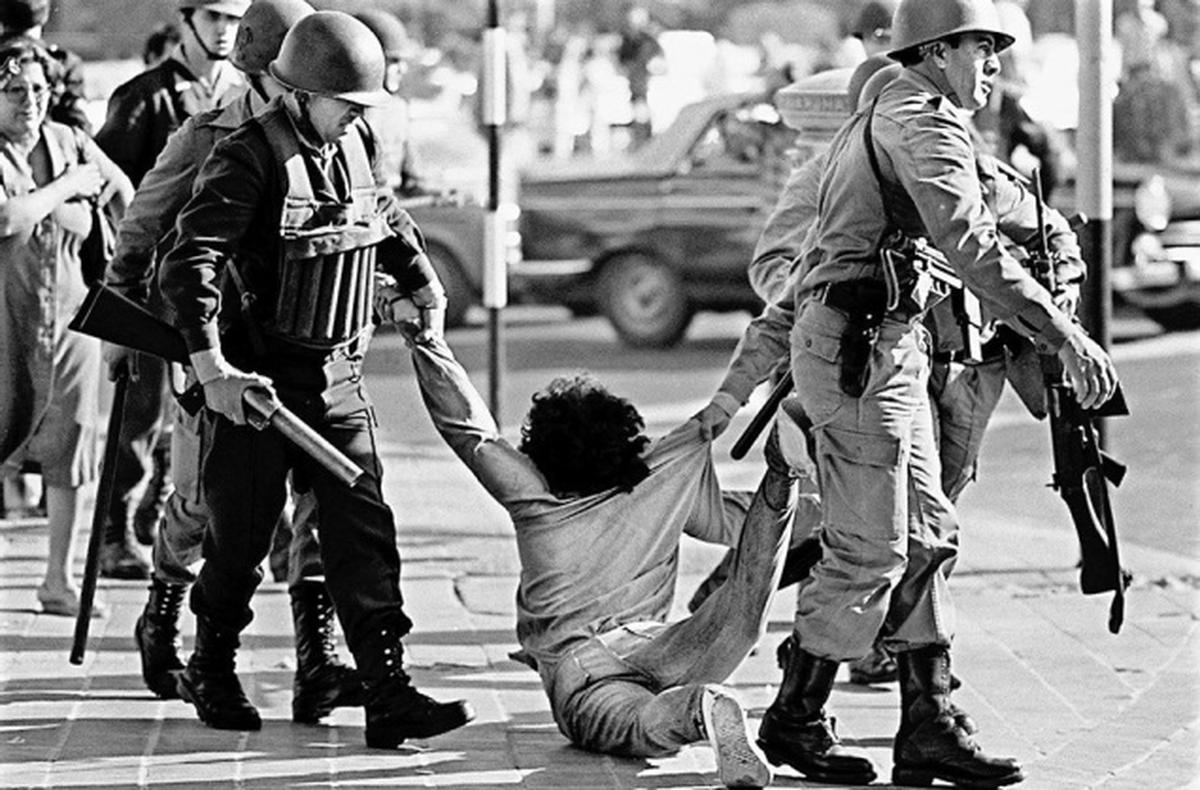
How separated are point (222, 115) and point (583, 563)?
169 cm

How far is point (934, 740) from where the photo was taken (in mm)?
6547

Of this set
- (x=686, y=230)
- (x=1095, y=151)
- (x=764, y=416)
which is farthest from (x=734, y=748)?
(x=686, y=230)

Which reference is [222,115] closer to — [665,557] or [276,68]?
[276,68]

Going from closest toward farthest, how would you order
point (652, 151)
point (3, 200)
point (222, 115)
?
point (222, 115) → point (3, 200) → point (652, 151)

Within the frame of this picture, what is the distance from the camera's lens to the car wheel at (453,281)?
18.6 meters

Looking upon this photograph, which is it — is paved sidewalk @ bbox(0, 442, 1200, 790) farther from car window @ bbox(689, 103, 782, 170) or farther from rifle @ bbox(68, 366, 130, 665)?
car window @ bbox(689, 103, 782, 170)

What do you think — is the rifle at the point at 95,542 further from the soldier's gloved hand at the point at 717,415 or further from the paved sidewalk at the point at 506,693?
the soldier's gloved hand at the point at 717,415

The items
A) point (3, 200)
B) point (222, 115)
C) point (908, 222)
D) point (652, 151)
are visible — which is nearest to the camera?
point (908, 222)

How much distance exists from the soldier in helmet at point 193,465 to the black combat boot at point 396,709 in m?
0.34

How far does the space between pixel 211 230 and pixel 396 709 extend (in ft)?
4.29

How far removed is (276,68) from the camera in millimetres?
6715

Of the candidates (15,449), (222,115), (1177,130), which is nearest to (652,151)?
(1177,130)

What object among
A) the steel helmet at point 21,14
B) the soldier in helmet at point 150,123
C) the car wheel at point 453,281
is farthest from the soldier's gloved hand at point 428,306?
the car wheel at point 453,281

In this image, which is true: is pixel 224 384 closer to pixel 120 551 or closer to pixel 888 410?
pixel 888 410
